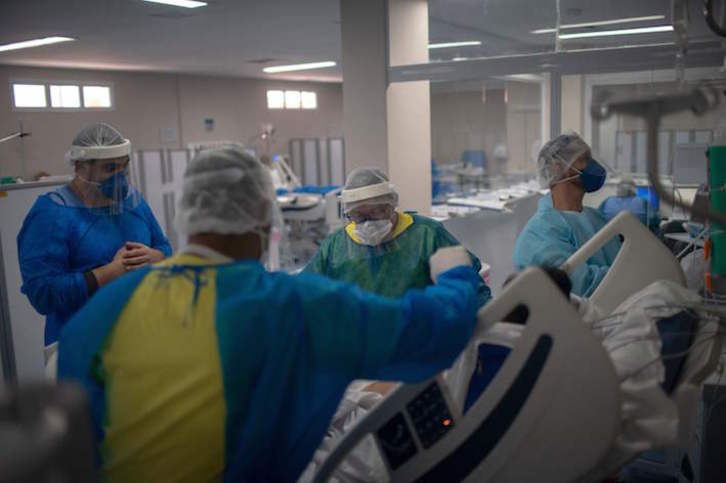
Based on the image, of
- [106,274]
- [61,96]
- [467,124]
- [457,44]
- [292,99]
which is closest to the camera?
[106,274]

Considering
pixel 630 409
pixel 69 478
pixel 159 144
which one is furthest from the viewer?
pixel 159 144

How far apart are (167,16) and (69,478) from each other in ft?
13.1

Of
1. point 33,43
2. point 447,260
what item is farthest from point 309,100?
point 447,260

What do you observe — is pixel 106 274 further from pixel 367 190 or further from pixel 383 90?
pixel 383 90

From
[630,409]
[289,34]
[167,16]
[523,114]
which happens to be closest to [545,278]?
[630,409]

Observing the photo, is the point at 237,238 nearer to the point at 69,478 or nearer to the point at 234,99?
the point at 69,478

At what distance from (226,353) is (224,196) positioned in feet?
0.99

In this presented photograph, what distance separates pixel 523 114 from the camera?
21.9 ft

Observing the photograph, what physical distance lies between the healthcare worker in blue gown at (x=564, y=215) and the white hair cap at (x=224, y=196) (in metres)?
1.16

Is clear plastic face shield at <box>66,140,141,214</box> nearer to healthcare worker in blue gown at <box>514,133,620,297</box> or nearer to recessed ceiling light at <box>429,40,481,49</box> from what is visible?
healthcare worker in blue gown at <box>514,133,620,297</box>

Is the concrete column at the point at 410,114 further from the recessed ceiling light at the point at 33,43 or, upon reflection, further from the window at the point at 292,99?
the window at the point at 292,99

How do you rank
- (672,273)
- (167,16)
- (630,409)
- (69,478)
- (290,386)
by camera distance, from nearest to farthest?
1. (69,478)
2. (290,386)
3. (630,409)
4. (672,273)
5. (167,16)

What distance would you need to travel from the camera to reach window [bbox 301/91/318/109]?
10516 millimetres

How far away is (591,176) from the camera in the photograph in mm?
2352
